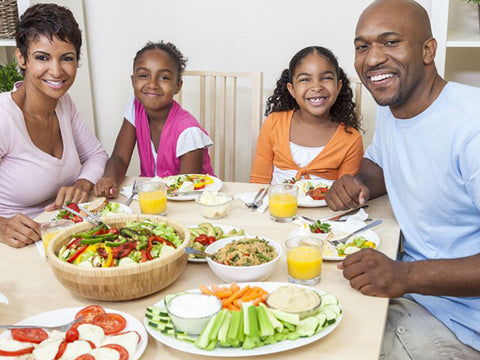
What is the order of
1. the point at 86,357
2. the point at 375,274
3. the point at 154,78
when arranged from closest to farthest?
1. the point at 86,357
2. the point at 375,274
3. the point at 154,78

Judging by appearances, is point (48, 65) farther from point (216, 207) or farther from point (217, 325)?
point (217, 325)

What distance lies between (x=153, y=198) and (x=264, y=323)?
809mm

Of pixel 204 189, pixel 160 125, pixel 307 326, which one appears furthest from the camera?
pixel 160 125

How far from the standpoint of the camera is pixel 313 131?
8.03ft

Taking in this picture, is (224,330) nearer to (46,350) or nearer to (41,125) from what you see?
(46,350)

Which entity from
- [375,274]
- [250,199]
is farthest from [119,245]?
[250,199]

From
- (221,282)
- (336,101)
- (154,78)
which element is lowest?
(221,282)

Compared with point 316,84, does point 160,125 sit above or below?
below

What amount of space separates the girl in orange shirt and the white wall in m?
0.59

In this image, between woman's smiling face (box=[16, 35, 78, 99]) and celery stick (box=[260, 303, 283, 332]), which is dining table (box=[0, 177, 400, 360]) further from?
woman's smiling face (box=[16, 35, 78, 99])

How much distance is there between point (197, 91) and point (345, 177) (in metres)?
1.80

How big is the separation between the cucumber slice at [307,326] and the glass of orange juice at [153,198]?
799 mm

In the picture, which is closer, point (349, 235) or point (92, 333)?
point (92, 333)

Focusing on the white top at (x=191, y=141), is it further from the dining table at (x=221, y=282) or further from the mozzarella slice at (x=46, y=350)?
the mozzarella slice at (x=46, y=350)
